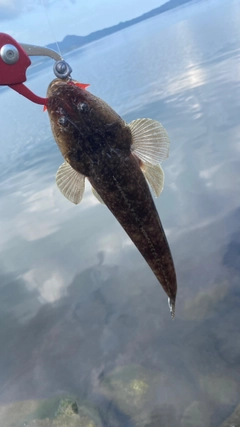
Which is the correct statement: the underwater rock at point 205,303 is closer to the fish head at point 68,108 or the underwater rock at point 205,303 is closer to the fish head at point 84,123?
the fish head at point 84,123

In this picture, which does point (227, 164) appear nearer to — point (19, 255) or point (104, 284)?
point (104, 284)

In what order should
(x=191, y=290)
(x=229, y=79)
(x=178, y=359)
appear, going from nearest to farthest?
(x=178, y=359) → (x=191, y=290) → (x=229, y=79)

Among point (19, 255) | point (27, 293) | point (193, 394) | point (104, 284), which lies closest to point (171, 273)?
point (193, 394)

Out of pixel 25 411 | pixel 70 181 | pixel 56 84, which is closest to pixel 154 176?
pixel 70 181

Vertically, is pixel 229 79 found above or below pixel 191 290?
below

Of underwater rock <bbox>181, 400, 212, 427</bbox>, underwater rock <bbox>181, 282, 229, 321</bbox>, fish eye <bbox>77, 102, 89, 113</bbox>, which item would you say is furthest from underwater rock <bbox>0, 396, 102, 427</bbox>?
fish eye <bbox>77, 102, 89, 113</bbox>

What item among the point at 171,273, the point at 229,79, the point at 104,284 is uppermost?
the point at 171,273
